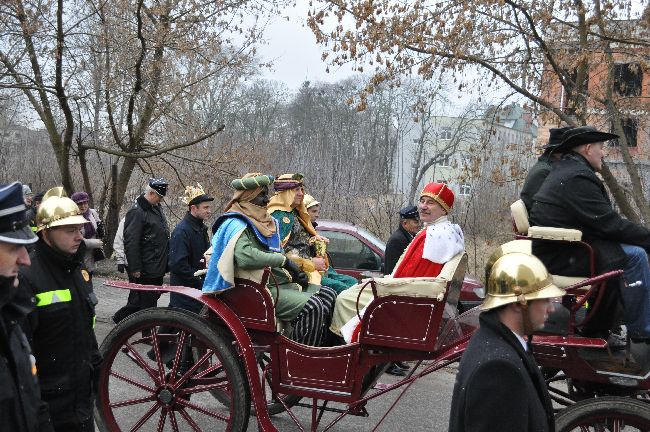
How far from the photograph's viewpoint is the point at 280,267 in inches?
192

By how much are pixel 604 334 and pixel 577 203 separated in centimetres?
85

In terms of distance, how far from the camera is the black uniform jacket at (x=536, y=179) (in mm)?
4254

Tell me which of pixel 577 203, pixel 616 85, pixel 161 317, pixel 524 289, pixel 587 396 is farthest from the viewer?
pixel 616 85

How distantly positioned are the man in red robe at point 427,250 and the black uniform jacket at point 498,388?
204 cm

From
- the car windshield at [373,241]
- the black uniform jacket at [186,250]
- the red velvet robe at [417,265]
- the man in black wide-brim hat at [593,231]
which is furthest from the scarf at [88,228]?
the man in black wide-brim hat at [593,231]

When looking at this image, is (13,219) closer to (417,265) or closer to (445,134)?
(417,265)

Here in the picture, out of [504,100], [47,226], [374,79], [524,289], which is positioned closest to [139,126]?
[374,79]

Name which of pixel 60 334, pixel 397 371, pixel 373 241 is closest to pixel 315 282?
pixel 60 334

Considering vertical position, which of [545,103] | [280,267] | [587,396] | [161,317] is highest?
[545,103]

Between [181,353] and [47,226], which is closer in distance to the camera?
[47,226]

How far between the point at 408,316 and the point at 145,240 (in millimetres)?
4589

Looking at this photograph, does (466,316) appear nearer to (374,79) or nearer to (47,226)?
(47,226)

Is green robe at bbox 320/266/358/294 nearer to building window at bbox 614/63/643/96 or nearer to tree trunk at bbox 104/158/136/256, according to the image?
building window at bbox 614/63/643/96

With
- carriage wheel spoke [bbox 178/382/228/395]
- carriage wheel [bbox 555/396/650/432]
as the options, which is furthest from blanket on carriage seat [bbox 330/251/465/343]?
carriage wheel [bbox 555/396/650/432]
